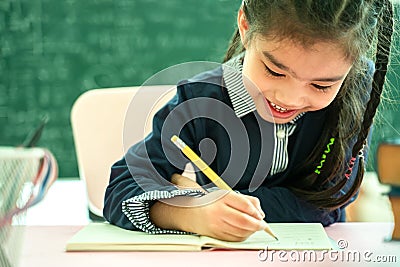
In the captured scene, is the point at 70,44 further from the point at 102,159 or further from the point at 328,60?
the point at 328,60

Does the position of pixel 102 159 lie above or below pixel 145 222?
below

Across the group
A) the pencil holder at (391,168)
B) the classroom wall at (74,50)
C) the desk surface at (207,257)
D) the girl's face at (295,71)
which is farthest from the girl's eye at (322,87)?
the classroom wall at (74,50)

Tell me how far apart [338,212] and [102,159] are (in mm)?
633

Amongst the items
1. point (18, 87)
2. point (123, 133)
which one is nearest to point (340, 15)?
point (123, 133)

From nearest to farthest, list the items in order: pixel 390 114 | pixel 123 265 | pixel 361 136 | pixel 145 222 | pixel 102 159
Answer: pixel 123 265, pixel 145 222, pixel 361 136, pixel 102 159, pixel 390 114

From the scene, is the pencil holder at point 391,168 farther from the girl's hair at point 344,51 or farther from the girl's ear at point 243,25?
the girl's ear at point 243,25

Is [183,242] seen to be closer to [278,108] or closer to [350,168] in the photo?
[278,108]

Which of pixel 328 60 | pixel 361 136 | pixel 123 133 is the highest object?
pixel 328 60

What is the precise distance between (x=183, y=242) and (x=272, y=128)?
0.34 m

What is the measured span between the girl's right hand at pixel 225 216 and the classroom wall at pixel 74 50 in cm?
156

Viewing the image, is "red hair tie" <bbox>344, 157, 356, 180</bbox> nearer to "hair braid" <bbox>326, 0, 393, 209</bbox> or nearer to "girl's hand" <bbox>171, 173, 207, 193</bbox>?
"hair braid" <bbox>326, 0, 393, 209</bbox>

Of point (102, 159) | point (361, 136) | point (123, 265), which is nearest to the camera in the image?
point (123, 265)

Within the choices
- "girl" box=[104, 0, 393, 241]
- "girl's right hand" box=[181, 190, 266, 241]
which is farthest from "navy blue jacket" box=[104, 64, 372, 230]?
"girl's right hand" box=[181, 190, 266, 241]

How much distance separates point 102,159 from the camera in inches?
60.2
